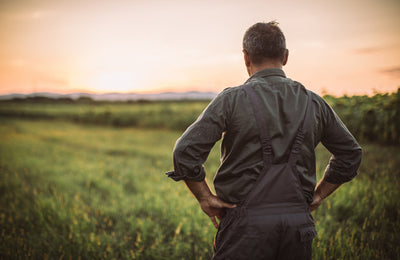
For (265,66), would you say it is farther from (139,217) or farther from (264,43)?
(139,217)

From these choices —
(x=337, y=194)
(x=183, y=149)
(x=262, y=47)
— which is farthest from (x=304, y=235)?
(x=337, y=194)

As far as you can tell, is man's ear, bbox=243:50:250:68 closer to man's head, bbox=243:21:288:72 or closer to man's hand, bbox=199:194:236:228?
man's head, bbox=243:21:288:72

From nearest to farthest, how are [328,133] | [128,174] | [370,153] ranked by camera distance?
[328,133]
[128,174]
[370,153]

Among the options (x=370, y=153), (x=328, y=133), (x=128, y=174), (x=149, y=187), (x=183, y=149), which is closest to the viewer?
(x=183, y=149)

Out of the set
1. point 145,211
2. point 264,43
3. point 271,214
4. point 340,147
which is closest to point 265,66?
point 264,43

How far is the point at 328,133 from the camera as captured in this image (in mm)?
1971

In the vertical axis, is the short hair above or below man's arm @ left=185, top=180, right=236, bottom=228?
above

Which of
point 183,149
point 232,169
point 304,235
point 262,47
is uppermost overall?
point 262,47

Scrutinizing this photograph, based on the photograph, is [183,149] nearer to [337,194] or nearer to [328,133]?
[328,133]

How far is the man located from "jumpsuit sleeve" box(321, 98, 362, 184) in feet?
0.42

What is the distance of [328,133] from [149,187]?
214 inches

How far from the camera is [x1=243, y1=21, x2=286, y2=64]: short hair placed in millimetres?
1754

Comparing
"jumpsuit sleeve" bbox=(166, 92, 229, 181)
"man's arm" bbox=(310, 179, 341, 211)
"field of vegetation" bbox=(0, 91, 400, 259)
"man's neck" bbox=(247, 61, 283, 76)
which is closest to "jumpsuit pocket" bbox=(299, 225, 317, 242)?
"man's arm" bbox=(310, 179, 341, 211)

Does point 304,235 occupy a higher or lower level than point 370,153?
higher
